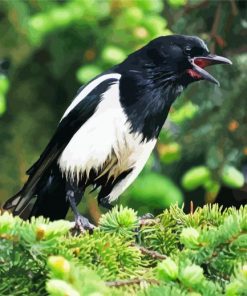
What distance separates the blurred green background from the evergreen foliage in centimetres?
189

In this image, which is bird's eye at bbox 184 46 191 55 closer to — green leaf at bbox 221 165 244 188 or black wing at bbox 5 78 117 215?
black wing at bbox 5 78 117 215

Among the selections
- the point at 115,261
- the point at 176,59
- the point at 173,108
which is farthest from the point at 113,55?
the point at 115,261

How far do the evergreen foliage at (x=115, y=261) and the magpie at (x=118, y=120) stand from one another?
0.99 meters

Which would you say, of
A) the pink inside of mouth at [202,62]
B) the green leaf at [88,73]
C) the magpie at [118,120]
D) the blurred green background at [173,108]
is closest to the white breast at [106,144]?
the magpie at [118,120]

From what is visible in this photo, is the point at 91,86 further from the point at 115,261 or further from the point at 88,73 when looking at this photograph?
the point at 115,261

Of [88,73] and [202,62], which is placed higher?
[202,62]

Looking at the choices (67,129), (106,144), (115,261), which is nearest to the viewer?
(115,261)

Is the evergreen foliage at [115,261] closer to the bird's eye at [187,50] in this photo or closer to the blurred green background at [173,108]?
the bird's eye at [187,50]

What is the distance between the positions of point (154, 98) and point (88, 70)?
50.5 inches

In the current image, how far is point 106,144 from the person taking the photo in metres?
2.61

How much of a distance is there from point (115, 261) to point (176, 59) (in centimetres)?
127

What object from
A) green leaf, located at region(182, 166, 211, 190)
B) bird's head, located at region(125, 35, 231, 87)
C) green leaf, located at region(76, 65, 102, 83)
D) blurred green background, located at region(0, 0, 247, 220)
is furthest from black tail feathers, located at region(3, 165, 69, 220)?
green leaf, located at region(76, 65, 102, 83)

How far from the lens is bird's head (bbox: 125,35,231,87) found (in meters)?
2.65

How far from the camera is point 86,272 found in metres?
1.18
